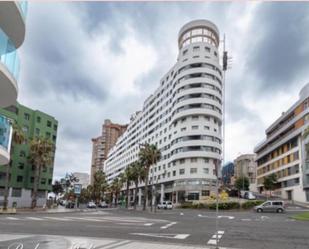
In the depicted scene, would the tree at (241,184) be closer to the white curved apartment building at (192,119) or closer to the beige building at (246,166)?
the white curved apartment building at (192,119)

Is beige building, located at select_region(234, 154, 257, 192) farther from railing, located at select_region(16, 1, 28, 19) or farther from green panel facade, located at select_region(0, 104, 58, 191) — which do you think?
railing, located at select_region(16, 1, 28, 19)

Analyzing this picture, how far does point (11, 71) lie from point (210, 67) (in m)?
82.9

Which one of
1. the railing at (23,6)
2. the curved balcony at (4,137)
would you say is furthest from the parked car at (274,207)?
the railing at (23,6)

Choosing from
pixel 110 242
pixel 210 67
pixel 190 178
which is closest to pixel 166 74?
pixel 210 67

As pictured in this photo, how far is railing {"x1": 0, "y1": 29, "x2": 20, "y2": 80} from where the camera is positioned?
37.3 ft

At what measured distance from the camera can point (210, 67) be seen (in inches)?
3605

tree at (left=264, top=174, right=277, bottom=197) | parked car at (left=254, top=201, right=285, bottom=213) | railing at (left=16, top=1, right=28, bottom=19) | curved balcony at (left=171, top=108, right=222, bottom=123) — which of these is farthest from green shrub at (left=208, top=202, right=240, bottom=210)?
railing at (left=16, top=1, right=28, bottom=19)

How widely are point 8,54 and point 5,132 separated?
10.6 ft

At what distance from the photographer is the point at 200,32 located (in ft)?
327

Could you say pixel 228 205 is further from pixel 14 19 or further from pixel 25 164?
pixel 14 19

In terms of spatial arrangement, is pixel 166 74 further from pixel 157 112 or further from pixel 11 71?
pixel 11 71

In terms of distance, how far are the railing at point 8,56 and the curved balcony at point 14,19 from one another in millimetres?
588

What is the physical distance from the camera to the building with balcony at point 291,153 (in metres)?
73.4

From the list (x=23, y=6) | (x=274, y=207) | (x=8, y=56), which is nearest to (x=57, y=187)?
(x=274, y=207)
